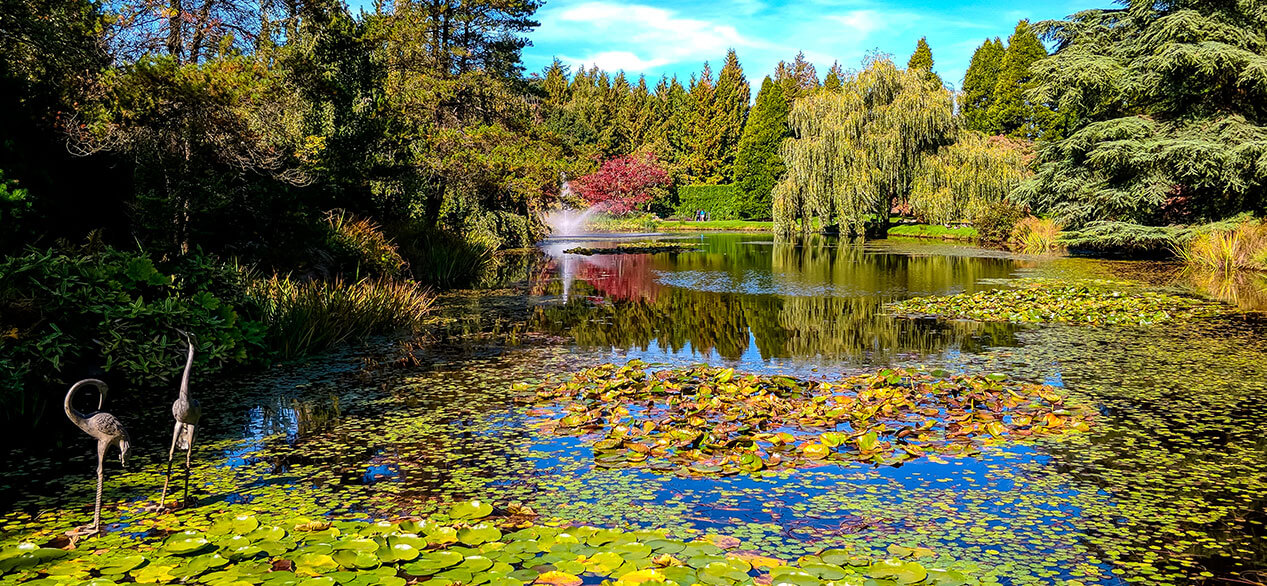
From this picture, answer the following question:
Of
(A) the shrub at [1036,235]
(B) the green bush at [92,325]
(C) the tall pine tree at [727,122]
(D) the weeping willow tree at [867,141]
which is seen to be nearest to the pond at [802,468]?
(B) the green bush at [92,325]

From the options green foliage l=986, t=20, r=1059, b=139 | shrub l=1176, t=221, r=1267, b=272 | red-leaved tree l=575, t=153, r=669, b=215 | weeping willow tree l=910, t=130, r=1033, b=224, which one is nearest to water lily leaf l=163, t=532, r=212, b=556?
shrub l=1176, t=221, r=1267, b=272

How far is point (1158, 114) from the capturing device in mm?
22266

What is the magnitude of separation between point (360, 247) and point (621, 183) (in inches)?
1537

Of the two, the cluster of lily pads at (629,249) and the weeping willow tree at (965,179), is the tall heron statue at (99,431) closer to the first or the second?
the cluster of lily pads at (629,249)

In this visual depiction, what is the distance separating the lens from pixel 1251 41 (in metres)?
20.0

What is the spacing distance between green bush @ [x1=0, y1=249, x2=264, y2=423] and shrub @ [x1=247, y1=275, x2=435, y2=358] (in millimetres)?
1376

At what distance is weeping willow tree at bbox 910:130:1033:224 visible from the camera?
2864 centimetres

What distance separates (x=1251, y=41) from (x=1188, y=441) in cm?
2009

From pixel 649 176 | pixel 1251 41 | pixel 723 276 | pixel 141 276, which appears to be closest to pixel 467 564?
pixel 141 276

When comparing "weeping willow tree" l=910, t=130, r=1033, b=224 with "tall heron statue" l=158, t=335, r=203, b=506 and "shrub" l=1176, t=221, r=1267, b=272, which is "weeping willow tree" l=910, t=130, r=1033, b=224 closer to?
"shrub" l=1176, t=221, r=1267, b=272

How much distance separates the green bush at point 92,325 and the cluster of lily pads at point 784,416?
2669 mm

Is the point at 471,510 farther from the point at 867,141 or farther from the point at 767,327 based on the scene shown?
the point at 867,141

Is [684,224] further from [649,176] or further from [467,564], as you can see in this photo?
[467,564]

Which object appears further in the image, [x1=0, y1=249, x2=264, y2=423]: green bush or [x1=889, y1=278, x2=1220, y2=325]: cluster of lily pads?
[x1=889, y1=278, x2=1220, y2=325]: cluster of lily pads
